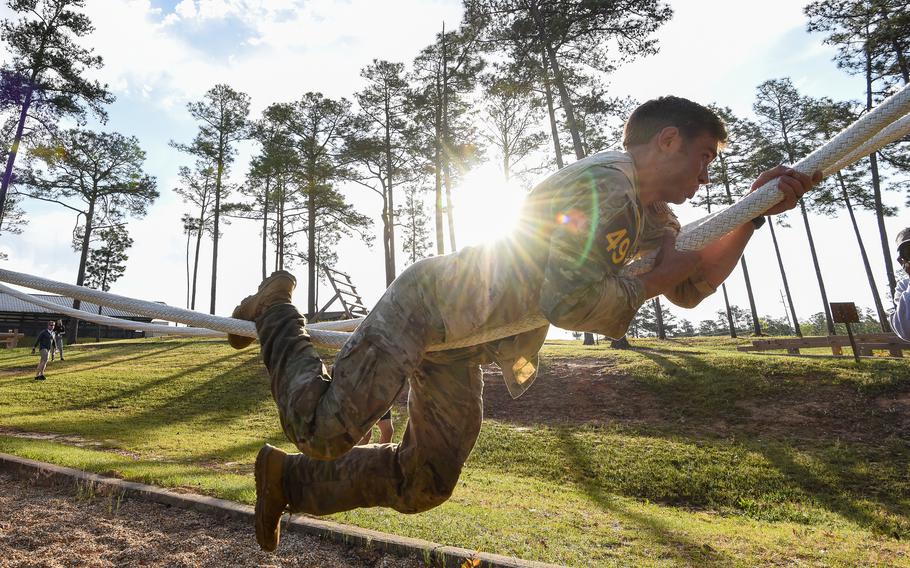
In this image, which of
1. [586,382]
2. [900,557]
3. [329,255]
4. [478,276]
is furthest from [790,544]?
[329,255]

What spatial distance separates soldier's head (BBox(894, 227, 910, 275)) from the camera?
368cm

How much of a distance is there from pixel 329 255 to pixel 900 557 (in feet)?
102

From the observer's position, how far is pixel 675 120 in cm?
218

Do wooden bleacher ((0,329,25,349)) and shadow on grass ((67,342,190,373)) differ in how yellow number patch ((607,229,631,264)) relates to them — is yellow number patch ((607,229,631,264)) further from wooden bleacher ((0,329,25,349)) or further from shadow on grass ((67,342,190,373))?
wooden bleacher ((0,329,25,349))

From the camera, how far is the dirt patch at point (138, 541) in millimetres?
3922

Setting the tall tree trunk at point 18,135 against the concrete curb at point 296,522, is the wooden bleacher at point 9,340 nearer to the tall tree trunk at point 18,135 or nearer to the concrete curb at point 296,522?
the tall tree trunk at point 18,135

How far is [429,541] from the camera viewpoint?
164 inches

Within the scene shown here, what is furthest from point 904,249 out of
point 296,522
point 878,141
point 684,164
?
point 296,522

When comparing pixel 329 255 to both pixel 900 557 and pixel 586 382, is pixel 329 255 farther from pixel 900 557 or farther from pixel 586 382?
pixel 900 557

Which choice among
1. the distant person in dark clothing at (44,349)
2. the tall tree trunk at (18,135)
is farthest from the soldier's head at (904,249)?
the tall tree trunk at (18,135)

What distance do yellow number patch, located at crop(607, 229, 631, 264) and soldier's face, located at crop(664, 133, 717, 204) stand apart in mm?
465

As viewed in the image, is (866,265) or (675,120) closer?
(675,120)

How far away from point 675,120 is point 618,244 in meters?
0.75

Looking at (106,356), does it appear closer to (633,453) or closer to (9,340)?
(9,340)
